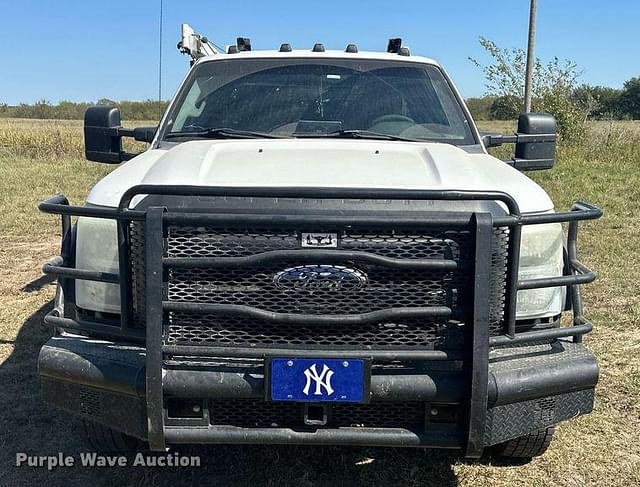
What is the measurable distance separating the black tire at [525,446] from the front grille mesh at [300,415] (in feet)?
2.80

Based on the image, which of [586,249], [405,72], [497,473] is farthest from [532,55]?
[497,473]

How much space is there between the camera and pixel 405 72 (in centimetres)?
444

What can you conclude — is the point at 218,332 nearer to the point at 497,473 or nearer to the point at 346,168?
the point at 346,168

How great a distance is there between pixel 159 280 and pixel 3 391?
2358 mm

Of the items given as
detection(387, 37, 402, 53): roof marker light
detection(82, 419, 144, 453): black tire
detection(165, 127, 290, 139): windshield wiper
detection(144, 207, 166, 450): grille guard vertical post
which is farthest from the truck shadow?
detection(387, 37, 402, 53): roof marker light

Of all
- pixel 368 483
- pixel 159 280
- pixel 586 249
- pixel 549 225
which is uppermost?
pixel 549 225

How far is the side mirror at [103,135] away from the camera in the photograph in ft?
13.7

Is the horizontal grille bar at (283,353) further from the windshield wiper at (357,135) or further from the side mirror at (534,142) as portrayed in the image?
the side mirror at (534,142)

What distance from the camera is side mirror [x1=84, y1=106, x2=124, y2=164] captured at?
4.16m

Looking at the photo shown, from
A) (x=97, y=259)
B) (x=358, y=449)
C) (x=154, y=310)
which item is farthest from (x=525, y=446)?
(x=97, y=259)

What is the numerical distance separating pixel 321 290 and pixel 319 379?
1.11 ft

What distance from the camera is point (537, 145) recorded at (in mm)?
4125

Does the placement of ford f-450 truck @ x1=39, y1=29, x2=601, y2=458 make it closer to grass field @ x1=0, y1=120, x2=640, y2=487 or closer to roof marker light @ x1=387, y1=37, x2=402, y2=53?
grass field @ x1=0, y1=120, x2=640, y2=487

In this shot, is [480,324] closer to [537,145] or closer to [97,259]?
[97,259]
